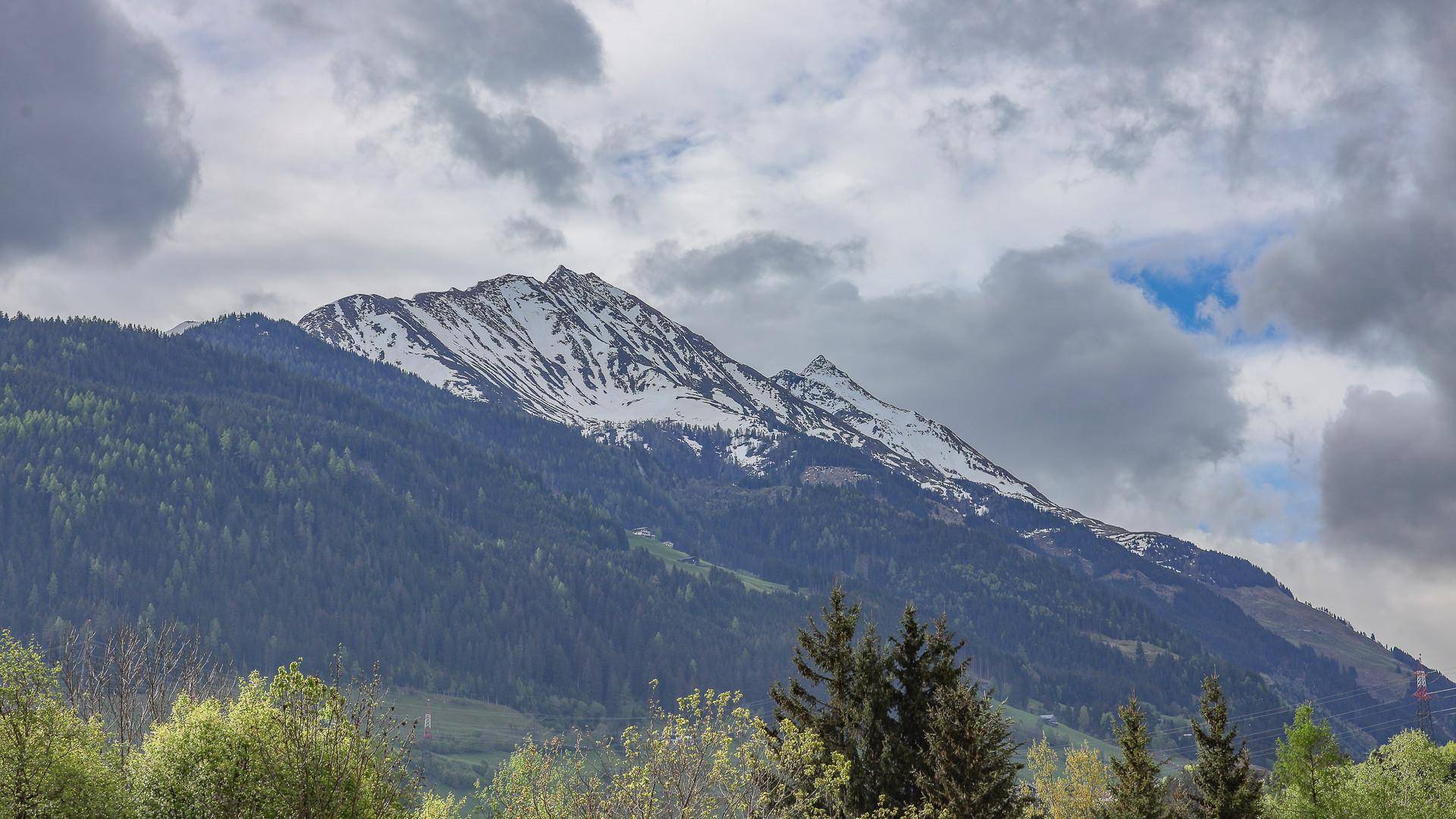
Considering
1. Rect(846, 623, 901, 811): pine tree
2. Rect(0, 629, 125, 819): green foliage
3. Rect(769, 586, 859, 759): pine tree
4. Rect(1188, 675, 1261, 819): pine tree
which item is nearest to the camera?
Rect(0, 629, 125, 819): green foliage

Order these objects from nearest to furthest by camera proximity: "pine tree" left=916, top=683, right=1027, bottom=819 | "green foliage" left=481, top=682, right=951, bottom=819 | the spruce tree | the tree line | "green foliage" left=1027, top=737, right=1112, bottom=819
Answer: "green foliage" left=481, top=682, right=951, bottom=819 → the tree line → "pine tree" left=916, top=683, right=1027, bottom=819 → the spruce tree → "green foliage" left=1027, top=737, right=1112, bottom=819

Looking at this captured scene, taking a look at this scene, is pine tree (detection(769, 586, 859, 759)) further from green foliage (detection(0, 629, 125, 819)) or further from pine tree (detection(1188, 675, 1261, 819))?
green foliage (detection(0, 629, 125, 819))

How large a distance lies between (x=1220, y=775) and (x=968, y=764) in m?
18.6

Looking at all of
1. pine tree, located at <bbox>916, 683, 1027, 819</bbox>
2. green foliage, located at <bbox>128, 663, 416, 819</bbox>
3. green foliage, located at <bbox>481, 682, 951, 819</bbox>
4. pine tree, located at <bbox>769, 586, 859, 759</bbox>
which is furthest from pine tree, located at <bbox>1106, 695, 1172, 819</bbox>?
green foliage, located at <bbox>128, 663, 416, 819</bbox>

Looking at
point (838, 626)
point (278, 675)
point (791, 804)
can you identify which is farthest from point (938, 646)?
point (278, 675)

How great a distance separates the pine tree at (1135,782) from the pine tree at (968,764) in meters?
9.18

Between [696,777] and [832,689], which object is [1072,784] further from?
[696,777]

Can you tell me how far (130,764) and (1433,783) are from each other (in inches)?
3730

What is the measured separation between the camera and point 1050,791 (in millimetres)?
101625

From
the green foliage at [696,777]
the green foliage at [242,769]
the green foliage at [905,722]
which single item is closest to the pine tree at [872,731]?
the green foliage at [905,722]

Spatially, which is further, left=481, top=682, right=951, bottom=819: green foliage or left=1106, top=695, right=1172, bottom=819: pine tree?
left=1106, top=695, right=1172, bottom=819: pine tree

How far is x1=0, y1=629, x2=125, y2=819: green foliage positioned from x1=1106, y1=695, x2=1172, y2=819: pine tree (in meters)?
52.9

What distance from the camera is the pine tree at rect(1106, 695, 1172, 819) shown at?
68375 millimetres

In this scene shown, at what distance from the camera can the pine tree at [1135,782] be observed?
68.4 meters
